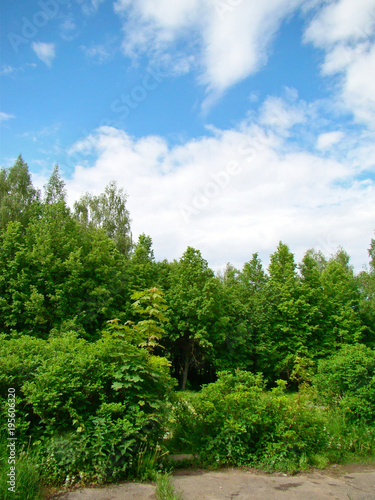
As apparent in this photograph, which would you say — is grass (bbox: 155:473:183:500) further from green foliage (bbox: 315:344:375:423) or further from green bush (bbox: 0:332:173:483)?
green foliage (bbox: 315:344:375:423)

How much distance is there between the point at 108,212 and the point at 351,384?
29555 millimetres

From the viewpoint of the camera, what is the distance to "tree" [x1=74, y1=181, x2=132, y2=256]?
33875 mm

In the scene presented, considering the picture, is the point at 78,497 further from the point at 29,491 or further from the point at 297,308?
the point at 297,308

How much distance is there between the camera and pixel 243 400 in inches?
233

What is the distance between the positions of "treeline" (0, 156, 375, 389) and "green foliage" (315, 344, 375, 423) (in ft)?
23.2

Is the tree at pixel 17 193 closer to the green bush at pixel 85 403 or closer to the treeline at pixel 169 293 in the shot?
the treeline at pixel 169 293

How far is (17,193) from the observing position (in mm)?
30391

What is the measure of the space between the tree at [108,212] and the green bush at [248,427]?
2765 cm

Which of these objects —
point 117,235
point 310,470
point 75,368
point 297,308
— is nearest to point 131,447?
point 75,368

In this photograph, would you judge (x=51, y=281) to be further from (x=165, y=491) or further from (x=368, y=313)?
(x=368, y=313)

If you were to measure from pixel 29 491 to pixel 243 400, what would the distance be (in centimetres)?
335

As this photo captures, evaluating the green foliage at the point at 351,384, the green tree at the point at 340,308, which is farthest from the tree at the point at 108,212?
the green foliage at the point at 351,384

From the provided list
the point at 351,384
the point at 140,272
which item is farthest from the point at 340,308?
the point at 351,384

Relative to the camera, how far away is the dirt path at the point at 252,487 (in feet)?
14.0
